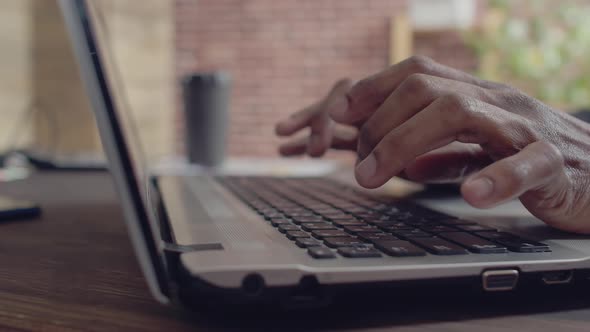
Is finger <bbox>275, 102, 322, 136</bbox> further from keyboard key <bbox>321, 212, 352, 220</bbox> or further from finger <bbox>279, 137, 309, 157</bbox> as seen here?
keyboard key <bbox>321, 212, 352, 220</bbox>

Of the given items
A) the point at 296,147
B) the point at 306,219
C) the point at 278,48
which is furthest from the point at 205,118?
the point at 278,48

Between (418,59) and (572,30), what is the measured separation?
3.23 m

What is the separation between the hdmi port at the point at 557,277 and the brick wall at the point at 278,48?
346 centimetres

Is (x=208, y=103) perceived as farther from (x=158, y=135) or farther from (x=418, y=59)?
(x=158, y=135)

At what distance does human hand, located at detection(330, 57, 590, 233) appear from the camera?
0.42m

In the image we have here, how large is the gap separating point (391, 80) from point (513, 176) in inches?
8.9

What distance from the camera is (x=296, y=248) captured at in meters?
0.39

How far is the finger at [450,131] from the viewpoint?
1.55 feet

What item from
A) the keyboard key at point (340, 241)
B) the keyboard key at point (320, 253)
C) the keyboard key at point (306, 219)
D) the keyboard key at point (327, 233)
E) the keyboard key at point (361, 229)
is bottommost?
the keyboard key at point (306, 219)

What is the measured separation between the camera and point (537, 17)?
3.50 meters

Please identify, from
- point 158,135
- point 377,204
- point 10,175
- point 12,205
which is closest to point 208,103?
point 10,175

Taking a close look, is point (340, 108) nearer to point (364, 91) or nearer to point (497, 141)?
point (364, 91)

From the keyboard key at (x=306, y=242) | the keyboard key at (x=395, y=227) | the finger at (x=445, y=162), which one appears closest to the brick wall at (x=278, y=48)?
the finger at (x=445, y=162)

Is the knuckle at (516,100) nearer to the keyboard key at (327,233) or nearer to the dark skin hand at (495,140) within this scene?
the dark skin hand at (495,140)
